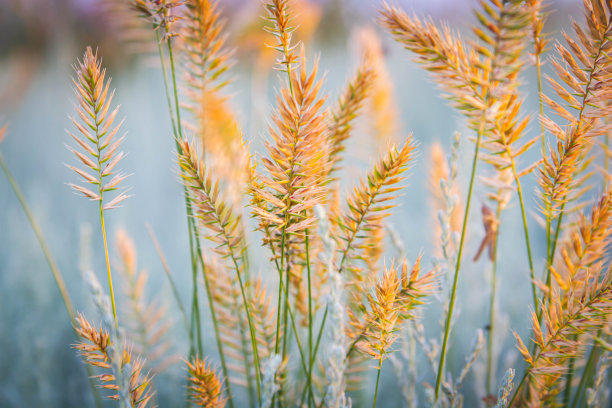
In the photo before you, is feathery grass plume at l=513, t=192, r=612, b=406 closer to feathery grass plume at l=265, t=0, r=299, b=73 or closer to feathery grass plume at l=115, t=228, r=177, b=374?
feathery grass plume at l=265, t=0, r=299, b=73

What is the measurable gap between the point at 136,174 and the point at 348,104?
191 centimetres

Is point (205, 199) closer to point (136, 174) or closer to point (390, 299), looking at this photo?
point (390, 299)

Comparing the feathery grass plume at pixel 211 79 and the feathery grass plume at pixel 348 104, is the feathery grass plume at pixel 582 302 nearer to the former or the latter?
the feathery grass plume at pixel 348 104

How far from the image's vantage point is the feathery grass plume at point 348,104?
0.54 meters

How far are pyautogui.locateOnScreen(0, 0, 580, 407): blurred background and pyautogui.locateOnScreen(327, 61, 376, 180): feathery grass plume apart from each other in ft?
0.76

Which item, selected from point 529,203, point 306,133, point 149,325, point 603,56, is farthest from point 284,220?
point 529,203

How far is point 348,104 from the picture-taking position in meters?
0.55

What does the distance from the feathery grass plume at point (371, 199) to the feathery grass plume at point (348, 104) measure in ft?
0.34

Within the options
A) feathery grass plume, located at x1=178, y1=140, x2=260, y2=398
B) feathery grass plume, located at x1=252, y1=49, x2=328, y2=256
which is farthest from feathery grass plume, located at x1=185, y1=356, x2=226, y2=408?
feathery grass plume, located at x1=252, y1=49, x2=328, y2=256

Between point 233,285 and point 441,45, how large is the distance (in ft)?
1.48

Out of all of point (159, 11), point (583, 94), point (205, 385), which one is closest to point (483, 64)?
point (583, 94)

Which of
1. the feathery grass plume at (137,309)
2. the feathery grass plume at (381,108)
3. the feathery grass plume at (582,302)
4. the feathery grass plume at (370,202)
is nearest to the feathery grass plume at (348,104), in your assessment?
the feathery grass plume at (370,202)

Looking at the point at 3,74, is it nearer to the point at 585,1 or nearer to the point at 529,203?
the point at 585,1

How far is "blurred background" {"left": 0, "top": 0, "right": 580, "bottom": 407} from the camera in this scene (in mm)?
1120
